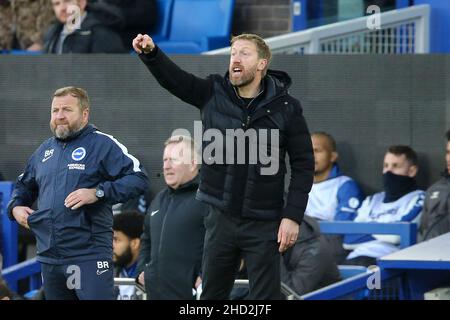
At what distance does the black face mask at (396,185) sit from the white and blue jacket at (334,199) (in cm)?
28

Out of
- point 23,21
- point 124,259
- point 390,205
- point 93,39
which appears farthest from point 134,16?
point 390,205

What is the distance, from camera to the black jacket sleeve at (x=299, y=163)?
7898mm

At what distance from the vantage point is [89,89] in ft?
39.3

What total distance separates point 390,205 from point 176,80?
11.9ft

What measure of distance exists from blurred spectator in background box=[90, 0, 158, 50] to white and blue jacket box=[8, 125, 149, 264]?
4.52 m

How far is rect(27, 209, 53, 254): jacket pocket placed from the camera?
26.8 feet

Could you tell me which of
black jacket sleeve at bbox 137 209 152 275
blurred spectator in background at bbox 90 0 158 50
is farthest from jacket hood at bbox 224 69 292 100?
blurred spectator in background at bbox 90 0 158 50

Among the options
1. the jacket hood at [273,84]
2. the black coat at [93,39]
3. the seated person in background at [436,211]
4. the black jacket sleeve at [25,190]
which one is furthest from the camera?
the black coat at [93,39]

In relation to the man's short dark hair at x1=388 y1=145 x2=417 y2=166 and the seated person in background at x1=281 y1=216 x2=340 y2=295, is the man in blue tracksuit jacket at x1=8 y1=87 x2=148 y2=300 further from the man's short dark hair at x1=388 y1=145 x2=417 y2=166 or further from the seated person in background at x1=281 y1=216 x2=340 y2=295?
the man's short dark hair at x1=388 y1=145 x2=417 y2=166

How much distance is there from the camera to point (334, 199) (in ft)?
36.6

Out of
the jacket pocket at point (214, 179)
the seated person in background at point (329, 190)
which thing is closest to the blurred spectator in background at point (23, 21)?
the seated person in background at point (329, 190)

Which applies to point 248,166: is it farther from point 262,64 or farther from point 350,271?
point 350,271

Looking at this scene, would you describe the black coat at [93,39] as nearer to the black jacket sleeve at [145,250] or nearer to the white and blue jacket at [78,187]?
the black jacket sleeve at [145,250]
